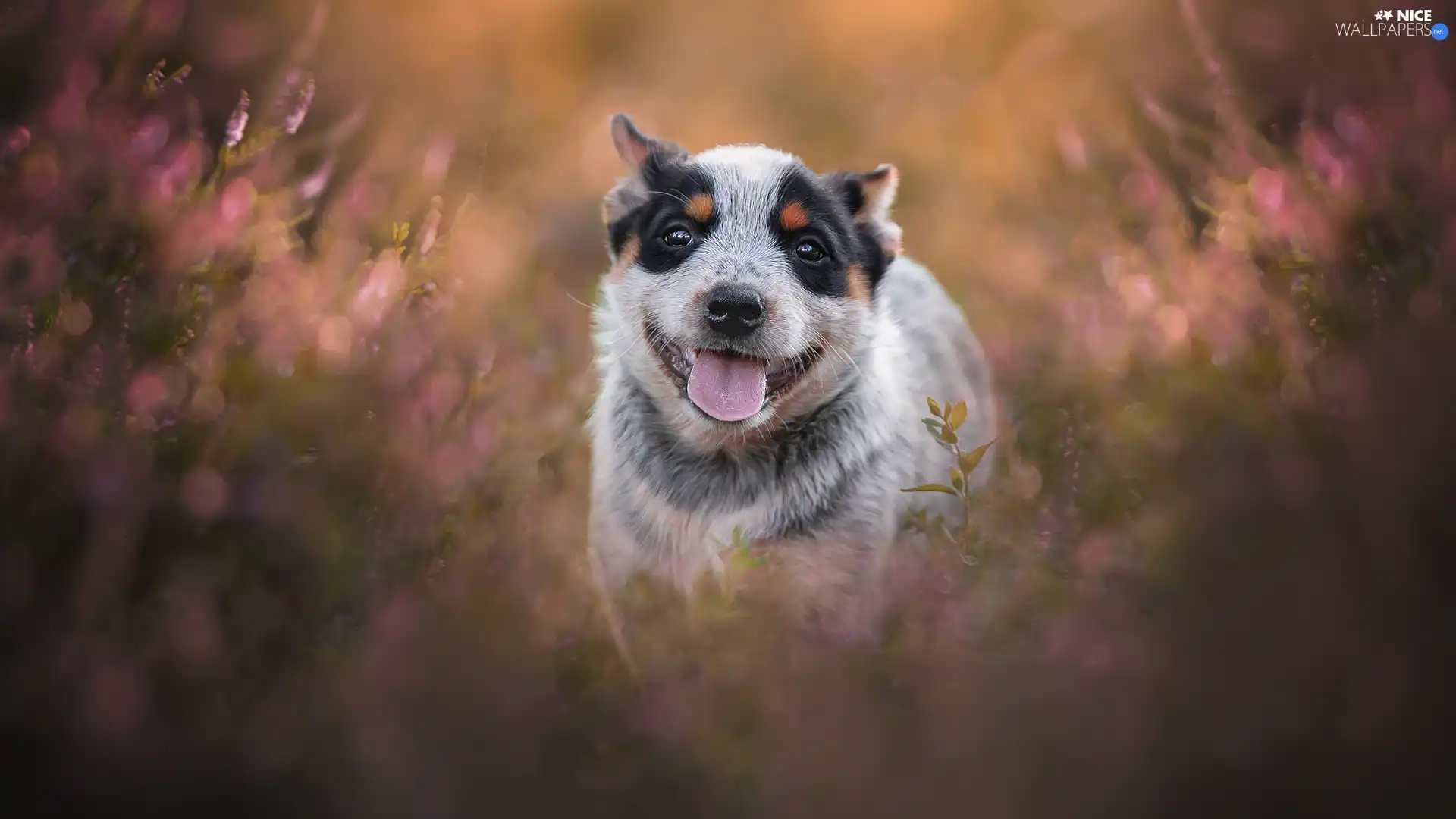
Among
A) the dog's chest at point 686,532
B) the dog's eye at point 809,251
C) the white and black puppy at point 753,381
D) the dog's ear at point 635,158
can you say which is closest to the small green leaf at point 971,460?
the white and black puppy at point 753,381

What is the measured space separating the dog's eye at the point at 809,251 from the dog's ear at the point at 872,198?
0.32 metres

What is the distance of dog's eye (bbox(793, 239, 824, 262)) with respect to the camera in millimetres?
3980

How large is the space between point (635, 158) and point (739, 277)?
0.81 m

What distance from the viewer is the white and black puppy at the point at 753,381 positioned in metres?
3.69

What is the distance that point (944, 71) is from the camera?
8961 millimetres

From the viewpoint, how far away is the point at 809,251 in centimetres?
400

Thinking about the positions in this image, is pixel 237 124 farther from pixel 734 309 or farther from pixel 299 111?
pixel 734 309

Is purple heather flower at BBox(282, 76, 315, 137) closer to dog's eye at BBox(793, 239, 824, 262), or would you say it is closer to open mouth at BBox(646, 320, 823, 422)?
open mouth at BBox(646, 320, 823, 422)

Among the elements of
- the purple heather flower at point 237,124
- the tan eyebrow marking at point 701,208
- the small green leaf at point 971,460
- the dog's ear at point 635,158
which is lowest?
the small green leaf at point 971,460

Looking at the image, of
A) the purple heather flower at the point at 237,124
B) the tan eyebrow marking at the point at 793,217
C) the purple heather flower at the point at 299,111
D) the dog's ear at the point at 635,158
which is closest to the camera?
the purple heather flower at the point at 237,124

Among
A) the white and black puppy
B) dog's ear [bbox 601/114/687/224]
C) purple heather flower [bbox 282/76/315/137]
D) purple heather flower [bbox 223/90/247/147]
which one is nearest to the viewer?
purple heather flower [bbox 223/90/247/147]

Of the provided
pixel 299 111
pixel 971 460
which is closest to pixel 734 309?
pixel 971 460

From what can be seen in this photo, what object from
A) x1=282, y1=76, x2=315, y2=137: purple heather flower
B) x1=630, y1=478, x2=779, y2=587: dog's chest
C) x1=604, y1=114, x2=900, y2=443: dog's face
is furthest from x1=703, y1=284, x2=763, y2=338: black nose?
x1=282, y1=76, x2=315, y2=137: purple heather flower

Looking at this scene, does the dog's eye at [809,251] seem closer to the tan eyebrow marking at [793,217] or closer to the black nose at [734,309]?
the tan eyebrow marking at [793,217]
